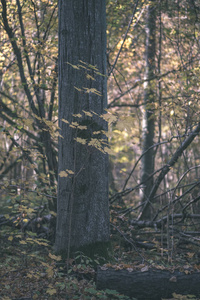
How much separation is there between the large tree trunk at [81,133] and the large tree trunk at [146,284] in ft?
1.59

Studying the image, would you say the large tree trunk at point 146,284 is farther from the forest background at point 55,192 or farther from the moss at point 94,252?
the moss at point 94,252

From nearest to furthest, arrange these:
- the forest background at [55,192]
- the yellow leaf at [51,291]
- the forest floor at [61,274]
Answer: the yellow leaf at [51,291], the forest floor at [61,274], the forest background at [55,192]

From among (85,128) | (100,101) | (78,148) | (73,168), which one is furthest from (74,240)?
(100,101)

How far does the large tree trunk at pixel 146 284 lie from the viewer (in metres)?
3.05

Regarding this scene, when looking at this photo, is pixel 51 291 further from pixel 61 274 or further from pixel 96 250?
pixel 96 250

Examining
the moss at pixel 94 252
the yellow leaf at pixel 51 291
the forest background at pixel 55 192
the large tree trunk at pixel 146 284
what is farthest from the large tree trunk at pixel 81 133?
the yellow leaf at pixel 51 291

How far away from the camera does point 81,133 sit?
349 cm

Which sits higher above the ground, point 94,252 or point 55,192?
point 55,192

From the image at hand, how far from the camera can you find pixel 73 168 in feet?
11.4

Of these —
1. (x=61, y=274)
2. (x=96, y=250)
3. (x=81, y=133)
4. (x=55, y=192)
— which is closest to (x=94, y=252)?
(x=96, y=250)

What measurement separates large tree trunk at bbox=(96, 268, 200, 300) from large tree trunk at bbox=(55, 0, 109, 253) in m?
0.49

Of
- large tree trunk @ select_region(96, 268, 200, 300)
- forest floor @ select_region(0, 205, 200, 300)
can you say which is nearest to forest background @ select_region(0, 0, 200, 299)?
forest floor @ select_region(0, 205, 200, 300)

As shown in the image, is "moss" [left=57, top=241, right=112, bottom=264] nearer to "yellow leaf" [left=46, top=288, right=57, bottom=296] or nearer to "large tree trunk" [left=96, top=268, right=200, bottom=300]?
"large tree trunk" [left=96, top=268, right=200, bottom=300]

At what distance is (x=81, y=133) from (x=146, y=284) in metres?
1.78
